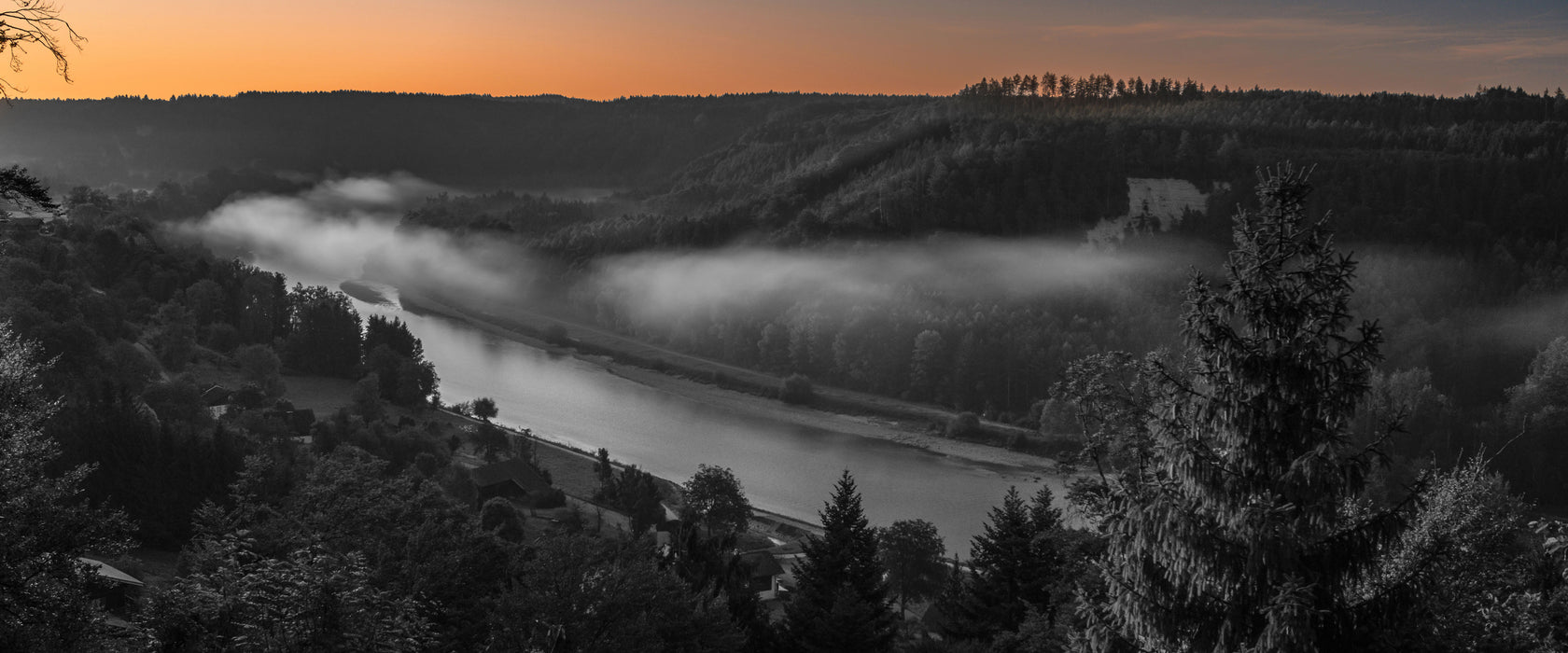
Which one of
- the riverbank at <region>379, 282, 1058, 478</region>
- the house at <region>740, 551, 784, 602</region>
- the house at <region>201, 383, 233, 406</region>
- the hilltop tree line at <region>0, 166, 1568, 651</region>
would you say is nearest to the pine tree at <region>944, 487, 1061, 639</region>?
the hilltop tree line at <region>0, 166, 1568, 651</region>

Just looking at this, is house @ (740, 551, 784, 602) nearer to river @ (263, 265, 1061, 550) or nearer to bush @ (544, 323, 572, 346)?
river @ (263, 265, 1061, 550)

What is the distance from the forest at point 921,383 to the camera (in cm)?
790

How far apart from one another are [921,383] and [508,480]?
3006 cm

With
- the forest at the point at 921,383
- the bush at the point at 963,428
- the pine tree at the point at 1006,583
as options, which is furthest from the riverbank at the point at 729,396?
the pine tree at the point at 1006,583

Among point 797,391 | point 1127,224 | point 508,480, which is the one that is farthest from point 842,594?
point 1127,224

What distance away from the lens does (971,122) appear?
101812 mm

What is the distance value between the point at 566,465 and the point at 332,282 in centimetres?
7120

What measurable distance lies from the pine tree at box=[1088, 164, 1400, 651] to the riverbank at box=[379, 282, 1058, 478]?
36.1 meters

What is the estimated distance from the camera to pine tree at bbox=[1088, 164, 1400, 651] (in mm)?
7645

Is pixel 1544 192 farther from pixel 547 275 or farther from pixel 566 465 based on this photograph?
pixel 547 275

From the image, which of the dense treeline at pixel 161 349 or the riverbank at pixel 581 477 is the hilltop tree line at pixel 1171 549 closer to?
the dense treeline at pixel 161 349

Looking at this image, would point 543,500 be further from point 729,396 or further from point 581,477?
point 729,396

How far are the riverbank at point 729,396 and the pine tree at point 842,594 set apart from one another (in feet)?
77.4

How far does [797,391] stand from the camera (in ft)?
202
